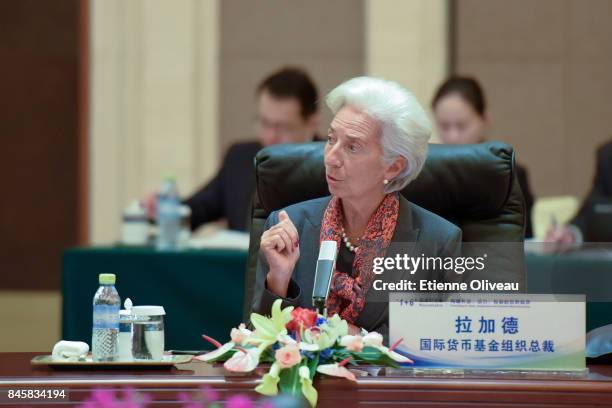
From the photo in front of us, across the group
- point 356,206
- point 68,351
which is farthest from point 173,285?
point 68,351

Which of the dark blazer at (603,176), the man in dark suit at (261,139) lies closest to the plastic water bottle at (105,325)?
the man in dark suit at (261,139)

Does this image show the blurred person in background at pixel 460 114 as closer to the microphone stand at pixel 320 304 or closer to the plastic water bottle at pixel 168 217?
the plastic water bottle at pixel 168 217

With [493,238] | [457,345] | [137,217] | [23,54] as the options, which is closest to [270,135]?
[137,217]

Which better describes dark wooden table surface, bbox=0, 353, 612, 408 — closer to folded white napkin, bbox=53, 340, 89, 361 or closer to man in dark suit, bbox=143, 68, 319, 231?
folded white napkin, bbox=53, 340, 89, 361

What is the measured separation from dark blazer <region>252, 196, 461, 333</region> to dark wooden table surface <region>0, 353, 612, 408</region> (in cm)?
16

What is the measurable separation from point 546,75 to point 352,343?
4.48 metres

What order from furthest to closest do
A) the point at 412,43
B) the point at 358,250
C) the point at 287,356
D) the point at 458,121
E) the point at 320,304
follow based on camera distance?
the point at 412,43 → the point at 458,121 → the point at 358,250 → the point at 320,304 → the point at 287,356

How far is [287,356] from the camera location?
1.82 meters

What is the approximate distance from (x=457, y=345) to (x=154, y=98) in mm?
4405

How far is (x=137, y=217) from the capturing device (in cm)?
432

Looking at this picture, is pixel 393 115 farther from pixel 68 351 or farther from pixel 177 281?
pixel 177 281

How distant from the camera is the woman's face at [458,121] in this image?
4273 millimetres

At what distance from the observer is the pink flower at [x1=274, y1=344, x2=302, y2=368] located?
1.82 meters

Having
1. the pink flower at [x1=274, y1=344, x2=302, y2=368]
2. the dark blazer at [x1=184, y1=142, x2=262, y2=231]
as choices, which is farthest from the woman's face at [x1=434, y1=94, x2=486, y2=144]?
the pink flower at [x1=274, y1=344, x2=302, y2=368]
